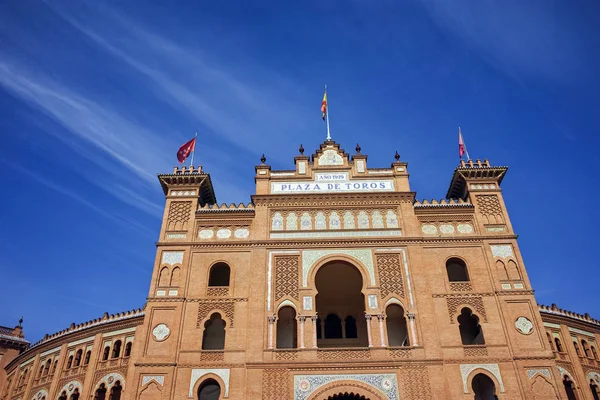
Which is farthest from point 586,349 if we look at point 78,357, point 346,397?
point 78,357

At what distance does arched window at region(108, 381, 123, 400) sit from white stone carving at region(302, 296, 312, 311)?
12.1 m

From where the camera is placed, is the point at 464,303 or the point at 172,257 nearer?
the point at 464,303

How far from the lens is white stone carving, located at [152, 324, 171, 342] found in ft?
74.5

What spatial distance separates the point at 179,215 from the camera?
26.6 metres

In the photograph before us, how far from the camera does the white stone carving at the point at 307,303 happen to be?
23.4 metres

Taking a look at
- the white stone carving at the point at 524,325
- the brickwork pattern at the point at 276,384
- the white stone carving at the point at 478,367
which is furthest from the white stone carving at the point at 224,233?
the white stone carving at the point at 524,325

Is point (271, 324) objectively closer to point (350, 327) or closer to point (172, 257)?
point (172, 257)

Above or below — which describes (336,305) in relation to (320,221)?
below

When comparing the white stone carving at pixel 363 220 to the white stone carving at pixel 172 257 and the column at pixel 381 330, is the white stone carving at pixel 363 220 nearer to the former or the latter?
the column at pixel 381 330

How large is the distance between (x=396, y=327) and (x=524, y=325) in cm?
589

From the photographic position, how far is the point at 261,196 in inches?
Result: 1057

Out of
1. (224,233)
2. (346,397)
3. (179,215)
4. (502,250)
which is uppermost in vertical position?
(179,215)

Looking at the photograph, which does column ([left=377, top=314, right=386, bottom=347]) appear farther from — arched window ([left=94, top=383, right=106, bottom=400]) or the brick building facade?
arched window ([left=94, top=383, right=106, bottom=400])

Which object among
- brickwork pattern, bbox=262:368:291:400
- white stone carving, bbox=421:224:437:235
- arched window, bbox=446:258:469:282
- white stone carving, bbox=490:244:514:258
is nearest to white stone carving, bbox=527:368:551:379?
white stone carving, bbox=490:244:514:258
